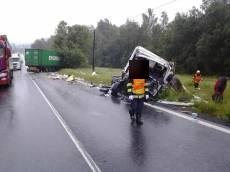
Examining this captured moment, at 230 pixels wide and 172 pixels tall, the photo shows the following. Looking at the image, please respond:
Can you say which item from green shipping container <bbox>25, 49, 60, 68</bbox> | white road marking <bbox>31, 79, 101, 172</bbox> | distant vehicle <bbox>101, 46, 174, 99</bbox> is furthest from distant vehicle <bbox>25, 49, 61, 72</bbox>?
white road marking <bbox>31, 79, 101, 172</bbox>

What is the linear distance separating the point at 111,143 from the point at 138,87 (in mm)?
2713

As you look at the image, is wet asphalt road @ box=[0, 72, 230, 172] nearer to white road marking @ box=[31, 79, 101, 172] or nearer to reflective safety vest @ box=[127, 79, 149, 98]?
white road marking @ box=[31, 79, 101, 172]

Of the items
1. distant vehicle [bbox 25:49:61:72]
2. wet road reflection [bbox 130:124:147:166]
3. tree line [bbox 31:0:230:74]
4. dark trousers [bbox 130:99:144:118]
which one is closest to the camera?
wet road reflection [bbox 130:124:147:166]

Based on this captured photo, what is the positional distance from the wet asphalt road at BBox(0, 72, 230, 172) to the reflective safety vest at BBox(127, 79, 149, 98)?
3.13 ft

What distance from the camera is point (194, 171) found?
675cm

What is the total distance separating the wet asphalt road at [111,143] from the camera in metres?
7.18

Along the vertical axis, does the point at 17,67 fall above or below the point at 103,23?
below

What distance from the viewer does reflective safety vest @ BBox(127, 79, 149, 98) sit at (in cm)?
1121

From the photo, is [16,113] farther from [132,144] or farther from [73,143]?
[132,144]

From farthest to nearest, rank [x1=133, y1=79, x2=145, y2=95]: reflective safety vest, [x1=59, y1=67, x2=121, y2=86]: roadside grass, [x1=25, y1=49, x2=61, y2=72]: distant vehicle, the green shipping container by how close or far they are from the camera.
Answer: the green shipping container, [x1=25, y1=49, x2=61, y2=72]: distant vehicle, [x1=59, y1=67, x2=121, y2=86]: roadside grass, [x1=133, y1=79, x2=145, y2=95]: reflective safety vest

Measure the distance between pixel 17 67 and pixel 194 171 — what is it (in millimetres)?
55503

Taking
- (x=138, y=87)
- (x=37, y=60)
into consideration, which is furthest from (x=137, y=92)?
(x=37, y=60)

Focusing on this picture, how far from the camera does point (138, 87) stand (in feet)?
36.9

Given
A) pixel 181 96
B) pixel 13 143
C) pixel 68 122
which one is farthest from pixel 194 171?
pixel 181 96
